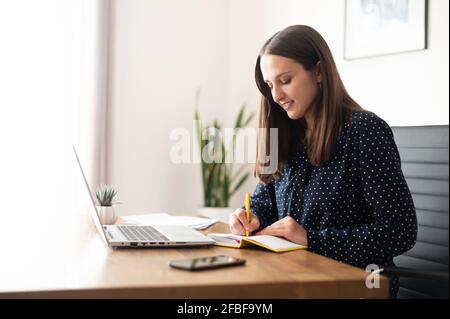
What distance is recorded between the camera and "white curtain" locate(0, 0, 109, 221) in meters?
2.84

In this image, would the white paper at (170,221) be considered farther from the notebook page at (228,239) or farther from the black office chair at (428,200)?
the black office chair at (428,200)

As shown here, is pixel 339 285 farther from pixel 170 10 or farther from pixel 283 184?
pixel 170 10

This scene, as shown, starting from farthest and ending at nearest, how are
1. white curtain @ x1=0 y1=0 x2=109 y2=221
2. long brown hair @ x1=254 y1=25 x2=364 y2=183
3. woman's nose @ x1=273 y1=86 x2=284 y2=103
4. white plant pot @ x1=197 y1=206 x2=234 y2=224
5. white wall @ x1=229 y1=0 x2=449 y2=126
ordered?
white plant pot @ x1=197 y1=206 x2=234 y2=224
white curtain @ x1=0 y1=0 x2=109 y2=221
white wall @ x1=229 y1=0 x2=449 y2=126
woman's nose @ x1=273 y1=86 x2=284 y2=103
long brown hair @ x1=254 y1=25 x2=364 y2=183

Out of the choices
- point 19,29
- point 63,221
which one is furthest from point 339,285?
point 19,29

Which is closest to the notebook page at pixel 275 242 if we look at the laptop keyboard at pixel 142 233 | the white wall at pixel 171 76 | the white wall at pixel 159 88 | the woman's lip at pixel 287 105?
the laptop keyboard at pixel 142 233

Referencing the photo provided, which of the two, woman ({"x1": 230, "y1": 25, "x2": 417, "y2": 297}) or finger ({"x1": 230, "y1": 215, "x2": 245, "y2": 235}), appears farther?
finger ({"x1": 230, "y1": 215, "x2": 245, "y2": 235})

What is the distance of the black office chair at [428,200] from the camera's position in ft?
4.67

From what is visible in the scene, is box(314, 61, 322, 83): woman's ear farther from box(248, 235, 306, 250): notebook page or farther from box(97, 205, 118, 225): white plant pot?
box(97, 205, 118, 225): white plant pot

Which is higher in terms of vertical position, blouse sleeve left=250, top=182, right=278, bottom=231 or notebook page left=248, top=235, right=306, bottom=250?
blouse sleeve left=250, top=182, right=278, bottom=231

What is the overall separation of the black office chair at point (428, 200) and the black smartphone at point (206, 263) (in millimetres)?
553

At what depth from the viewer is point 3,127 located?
2812 mm

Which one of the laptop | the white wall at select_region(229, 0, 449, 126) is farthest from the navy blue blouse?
the white wall at select_region(229, 0, 449, 126)

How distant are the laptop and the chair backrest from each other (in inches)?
23.6
